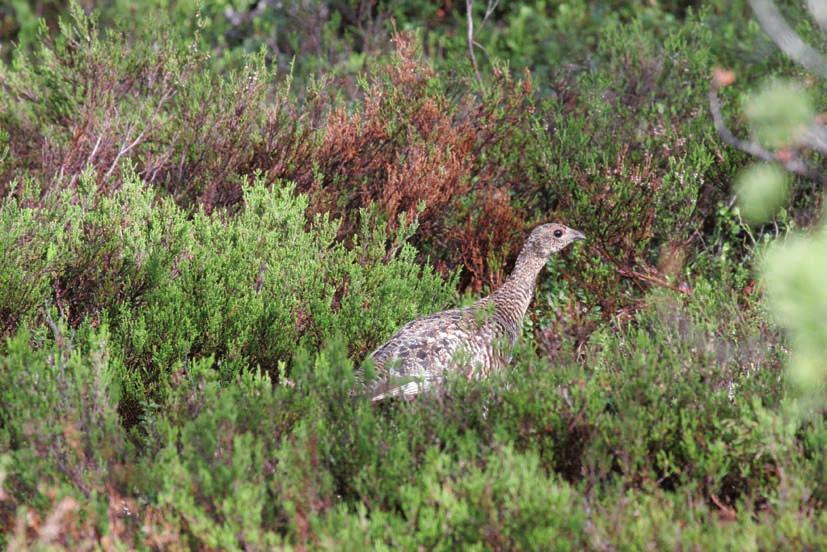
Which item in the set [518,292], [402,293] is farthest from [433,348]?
[518,292]

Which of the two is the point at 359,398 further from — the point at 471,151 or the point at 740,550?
the point at 471,151

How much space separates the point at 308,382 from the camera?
3418 mm

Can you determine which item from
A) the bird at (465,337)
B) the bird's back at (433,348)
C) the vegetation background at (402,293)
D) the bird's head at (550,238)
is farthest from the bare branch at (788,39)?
the bird's head at (550,238)

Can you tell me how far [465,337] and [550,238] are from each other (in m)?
0.90

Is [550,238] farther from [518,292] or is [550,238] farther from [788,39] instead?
[788,39]

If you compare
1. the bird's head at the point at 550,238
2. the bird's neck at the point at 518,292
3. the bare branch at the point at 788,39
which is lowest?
the bird's neck at the point at 518,292

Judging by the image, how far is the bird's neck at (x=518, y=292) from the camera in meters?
4.88

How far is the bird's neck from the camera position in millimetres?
4879

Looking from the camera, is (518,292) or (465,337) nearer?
(465,337)

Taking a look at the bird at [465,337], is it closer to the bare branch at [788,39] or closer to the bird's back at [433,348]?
the bird's back at [433,348]

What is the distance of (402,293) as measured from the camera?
4922 mm

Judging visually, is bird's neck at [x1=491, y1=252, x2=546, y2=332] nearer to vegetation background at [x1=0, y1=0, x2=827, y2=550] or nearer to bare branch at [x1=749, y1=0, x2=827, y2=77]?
vegetation background at [x1=0, y1=0, x2=827, y2=550]

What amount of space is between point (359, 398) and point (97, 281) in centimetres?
156

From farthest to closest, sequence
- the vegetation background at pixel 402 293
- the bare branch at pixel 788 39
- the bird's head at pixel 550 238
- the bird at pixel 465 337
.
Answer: the bird's head at pixel 550 238 → the bird at pixel 465 337 → the vegetation background at pixel 402 293 → the bare branch at pixel 788 39
